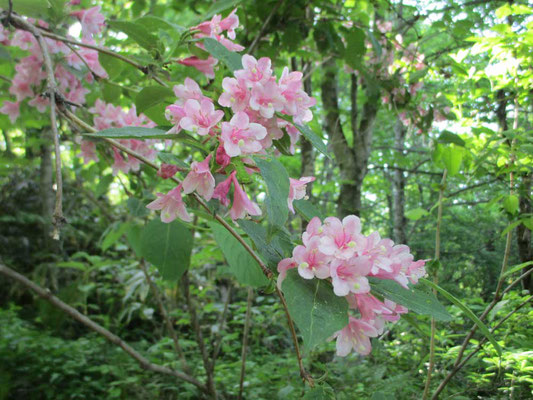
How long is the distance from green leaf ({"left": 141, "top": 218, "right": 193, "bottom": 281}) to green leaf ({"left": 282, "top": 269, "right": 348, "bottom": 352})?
1.97ft

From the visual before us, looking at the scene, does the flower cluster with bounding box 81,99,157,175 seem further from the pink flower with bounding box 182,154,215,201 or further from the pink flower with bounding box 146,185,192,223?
the pink flower with bounding box 182,154,215,201

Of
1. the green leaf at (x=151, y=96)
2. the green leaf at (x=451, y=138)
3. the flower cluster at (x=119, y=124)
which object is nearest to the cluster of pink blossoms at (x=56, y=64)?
the flower cluster at (x=119, y=124)

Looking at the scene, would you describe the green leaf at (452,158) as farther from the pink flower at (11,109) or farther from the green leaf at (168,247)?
the pink flower at (11,109)

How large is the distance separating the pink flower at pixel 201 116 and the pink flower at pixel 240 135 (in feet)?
0.13

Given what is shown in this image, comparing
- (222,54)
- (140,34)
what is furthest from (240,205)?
(140,34)

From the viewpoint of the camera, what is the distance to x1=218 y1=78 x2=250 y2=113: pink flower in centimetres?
66

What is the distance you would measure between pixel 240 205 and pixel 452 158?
116 centimetres

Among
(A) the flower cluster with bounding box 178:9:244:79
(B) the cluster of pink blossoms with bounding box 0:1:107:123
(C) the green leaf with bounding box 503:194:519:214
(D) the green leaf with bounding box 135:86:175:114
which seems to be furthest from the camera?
(C) the green leaf with bounding box 503:194:519:214

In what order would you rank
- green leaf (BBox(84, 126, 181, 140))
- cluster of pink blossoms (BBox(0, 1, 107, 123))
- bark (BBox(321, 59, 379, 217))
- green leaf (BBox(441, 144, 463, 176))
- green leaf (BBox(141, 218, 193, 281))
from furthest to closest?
1. bark (BBox(321, 59, 379, 217))
2. green leaf (BBox(441, 144, 463, 176))
3. cluster of pink blossoms (BBox(0, 1, 107, 123))
4. green leaf (BBox(141, 218, 193, 281))
5. green leaf (BBox(84, 126, 181, 140))

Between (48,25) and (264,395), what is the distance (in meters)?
1.85

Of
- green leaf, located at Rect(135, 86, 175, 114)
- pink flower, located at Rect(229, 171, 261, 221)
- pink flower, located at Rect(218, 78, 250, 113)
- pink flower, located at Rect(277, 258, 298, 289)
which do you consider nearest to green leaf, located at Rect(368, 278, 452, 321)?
pink flower, located at Rect(277, 258, 298, 289)

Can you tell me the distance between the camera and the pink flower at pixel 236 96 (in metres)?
0.66

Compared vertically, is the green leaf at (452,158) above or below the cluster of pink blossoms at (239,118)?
above

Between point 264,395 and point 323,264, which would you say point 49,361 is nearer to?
point 264,395
